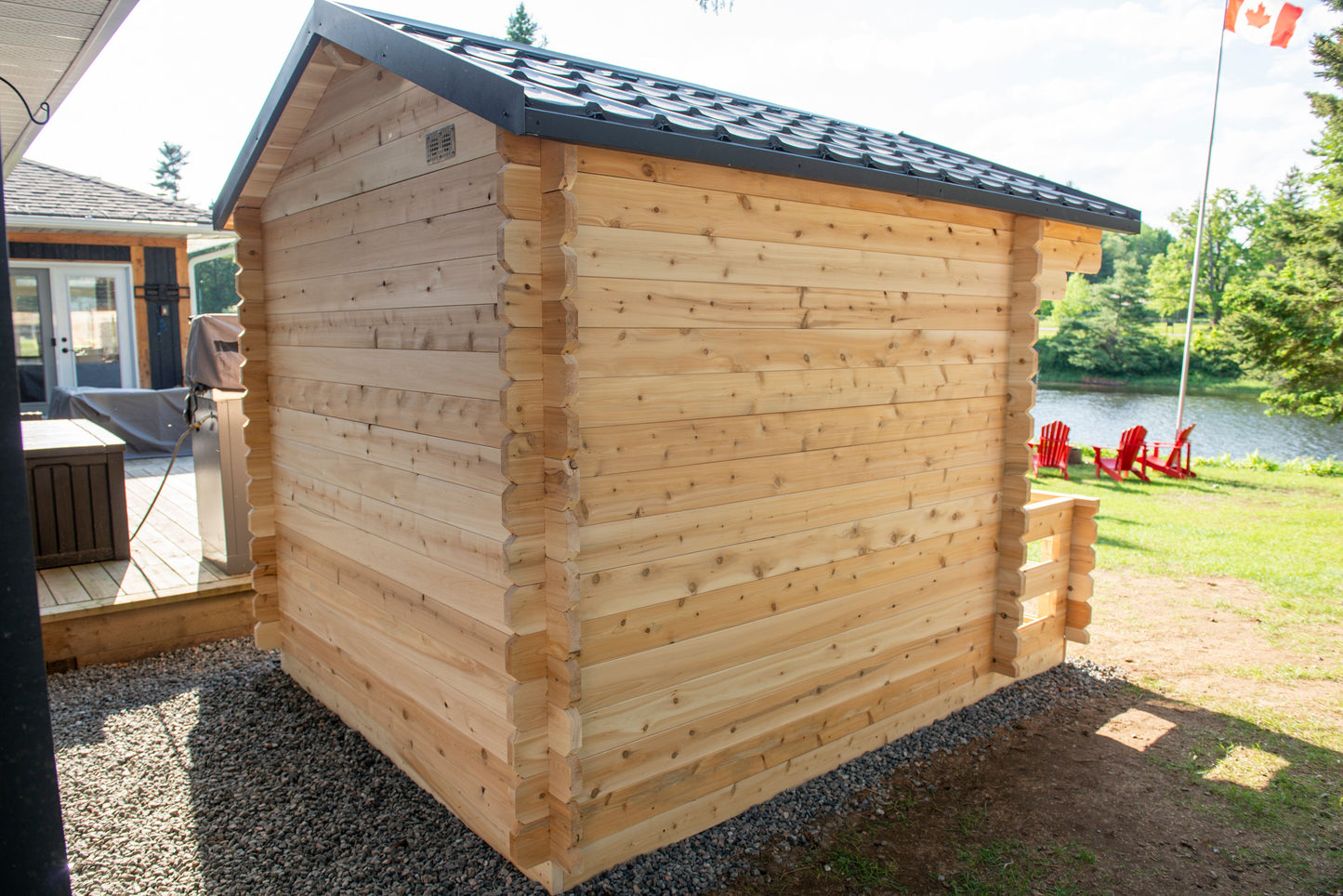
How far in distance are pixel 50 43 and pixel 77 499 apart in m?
2.81

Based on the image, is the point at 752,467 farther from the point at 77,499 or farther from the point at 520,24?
the point at 520,24

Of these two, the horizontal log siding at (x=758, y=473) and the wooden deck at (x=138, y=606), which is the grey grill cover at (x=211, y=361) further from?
the horizontal log siding at (x=758, y=473)

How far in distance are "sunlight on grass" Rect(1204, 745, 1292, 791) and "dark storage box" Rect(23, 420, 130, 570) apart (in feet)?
21.1

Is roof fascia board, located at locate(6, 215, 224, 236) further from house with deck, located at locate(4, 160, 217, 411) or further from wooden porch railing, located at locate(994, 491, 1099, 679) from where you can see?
wooden porch railing, located at locate(994, 491, 1099, 679)

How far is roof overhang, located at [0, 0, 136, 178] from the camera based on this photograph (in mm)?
3535

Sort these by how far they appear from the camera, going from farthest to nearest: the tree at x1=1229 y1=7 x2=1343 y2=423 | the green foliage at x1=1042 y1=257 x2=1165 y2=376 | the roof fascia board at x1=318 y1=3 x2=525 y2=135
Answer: the green foliage at x1=1042 y1=257 x2=1165 y2=376, the tree at x1=1229 y1=7 x2=1343 y2=423, the roof fascia board at x1=318 y1=3 x2=525 y2=135

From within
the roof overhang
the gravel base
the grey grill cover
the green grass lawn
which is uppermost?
the roof overhang

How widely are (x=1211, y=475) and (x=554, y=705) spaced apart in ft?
43.4

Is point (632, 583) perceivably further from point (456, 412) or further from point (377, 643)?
point (377, 643)

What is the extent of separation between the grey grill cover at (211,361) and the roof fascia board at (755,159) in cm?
362

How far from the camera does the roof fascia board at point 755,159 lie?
7.64ft

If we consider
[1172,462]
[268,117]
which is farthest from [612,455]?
[1172,462]

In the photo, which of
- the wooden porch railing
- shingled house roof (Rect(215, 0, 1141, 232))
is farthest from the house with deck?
the wooden porch railing

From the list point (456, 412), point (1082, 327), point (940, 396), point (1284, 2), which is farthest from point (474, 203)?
point (1082, 327)
